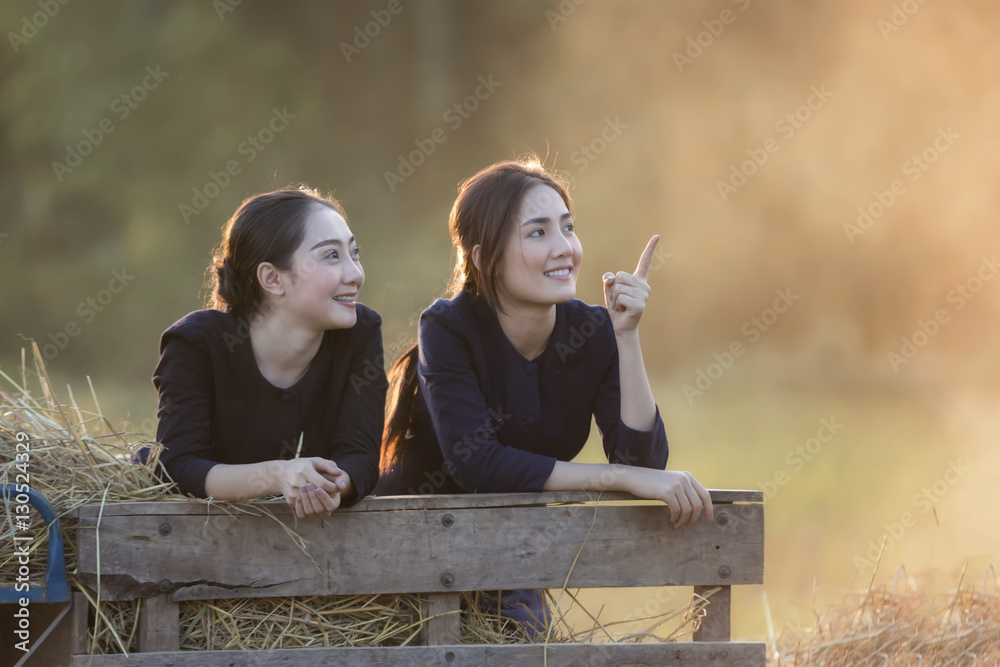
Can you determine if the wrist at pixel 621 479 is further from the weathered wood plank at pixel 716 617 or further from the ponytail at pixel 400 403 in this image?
the ponytail at pixel 400 403

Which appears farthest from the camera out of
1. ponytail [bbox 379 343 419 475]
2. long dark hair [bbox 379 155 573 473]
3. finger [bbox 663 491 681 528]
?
ponytail [bbox 379 343 419 475]

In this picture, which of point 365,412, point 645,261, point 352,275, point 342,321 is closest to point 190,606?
point 365,412

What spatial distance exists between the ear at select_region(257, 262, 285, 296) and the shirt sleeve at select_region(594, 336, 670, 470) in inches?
39.2

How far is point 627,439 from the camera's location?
2.66 meters

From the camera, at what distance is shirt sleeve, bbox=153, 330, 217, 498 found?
2.49m

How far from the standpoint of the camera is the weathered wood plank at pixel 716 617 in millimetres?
2490

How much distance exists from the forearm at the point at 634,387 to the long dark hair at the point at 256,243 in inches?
34.9

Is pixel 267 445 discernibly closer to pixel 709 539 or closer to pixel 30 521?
pixel 30 521

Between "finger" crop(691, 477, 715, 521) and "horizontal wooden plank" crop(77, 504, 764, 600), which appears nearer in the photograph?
"horizontal wooden plank" crop(77, 504, 764, 600)

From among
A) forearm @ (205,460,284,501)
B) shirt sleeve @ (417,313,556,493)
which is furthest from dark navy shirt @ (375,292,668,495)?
forearm @ (205,460,284,501)

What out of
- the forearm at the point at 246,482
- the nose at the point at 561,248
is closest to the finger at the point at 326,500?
the forearm at the point at 246,482

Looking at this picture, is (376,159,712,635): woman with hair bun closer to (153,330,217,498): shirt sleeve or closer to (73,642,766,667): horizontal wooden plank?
(73,642,766,667): horizontal wooden plank

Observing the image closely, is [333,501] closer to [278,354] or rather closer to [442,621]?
[442,621]

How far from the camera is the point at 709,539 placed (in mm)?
2480
